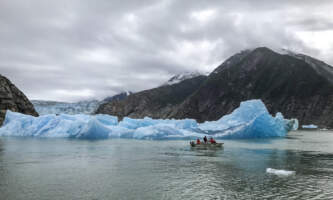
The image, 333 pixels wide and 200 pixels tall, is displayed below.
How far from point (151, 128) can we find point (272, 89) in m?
124

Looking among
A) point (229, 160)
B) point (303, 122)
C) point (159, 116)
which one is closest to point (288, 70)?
point (303, 122)

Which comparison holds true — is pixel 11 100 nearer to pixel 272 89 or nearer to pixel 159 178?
pixel 159 178

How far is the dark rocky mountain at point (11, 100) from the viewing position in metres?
84.4

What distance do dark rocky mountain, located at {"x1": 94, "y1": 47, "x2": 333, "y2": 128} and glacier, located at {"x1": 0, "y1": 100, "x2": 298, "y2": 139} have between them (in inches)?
3400

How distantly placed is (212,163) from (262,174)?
19.3ft

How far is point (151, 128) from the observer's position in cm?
5647

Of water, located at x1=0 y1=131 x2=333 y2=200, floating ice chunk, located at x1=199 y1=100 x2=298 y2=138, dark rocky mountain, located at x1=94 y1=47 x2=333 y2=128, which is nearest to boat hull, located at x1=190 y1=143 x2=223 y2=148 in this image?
water, located at x1=0 y1=131 x2=333 y2=200

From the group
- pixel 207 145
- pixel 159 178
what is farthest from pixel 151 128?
pixel 159 178

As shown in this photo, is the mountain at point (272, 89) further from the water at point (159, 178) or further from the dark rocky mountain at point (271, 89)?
the water at point (159, 178)

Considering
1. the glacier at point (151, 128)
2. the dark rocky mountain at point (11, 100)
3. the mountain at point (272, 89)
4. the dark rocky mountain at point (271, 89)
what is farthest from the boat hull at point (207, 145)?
the mountain at point (272, 89)

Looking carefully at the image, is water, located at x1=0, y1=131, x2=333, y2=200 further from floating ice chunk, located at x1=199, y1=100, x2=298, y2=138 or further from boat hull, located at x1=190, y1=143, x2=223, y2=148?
floating ice chunk, located at x1=199, y1=100, x2=298, y2=138

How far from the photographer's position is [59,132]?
58031mm

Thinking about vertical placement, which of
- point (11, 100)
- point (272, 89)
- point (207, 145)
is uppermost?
point (272, 89)

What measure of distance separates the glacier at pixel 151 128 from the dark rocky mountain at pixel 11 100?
20762 mm
